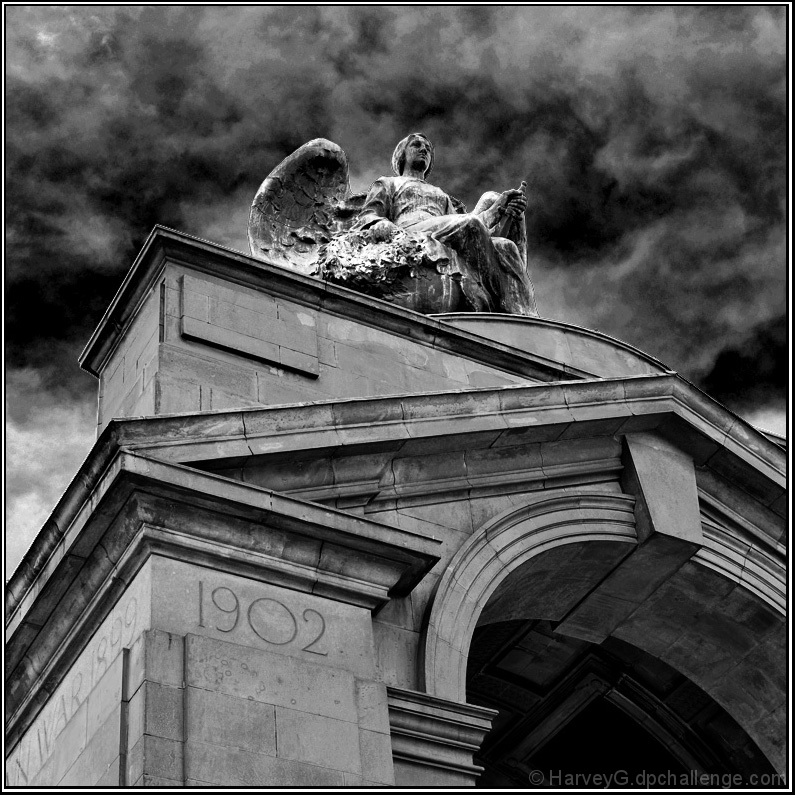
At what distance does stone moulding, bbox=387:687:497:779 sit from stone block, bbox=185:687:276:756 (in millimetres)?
1367

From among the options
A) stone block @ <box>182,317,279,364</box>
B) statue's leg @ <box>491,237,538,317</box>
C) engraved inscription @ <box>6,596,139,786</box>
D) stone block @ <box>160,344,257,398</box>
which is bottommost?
engraved inscription @ <box>6,596,139,786</box>

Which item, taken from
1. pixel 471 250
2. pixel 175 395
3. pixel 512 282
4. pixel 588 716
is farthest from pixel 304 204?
pixel 588 716

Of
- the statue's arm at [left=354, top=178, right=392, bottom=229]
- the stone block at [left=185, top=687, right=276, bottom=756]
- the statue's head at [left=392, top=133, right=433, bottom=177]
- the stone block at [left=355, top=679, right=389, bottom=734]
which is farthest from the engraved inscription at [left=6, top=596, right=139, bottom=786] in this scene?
the statue's head at [left=392, top=133, right=433, bottom=177]

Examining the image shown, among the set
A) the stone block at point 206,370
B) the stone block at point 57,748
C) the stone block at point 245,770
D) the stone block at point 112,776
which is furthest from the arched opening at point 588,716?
the stone block at point 112,776

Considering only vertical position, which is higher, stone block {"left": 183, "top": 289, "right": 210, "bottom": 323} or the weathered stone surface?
stone block {"left": 183, "top": 289, "right": 210, "bottom": 323}

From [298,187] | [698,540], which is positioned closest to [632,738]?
[698,540]

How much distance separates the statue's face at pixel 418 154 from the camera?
22328 millimetres

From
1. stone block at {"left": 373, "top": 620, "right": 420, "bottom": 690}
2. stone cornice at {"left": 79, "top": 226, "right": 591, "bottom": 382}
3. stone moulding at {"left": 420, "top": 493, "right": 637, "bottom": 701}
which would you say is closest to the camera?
stone block at {"left": 373, "top": 620, "right": 420, "bottom": 690}

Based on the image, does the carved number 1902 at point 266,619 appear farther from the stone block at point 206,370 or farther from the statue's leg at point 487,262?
the statue's leg at point 487,262

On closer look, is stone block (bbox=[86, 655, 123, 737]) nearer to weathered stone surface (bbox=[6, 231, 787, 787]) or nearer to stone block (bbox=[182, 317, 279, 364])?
weathered stone surface (bbox=[6, 231, 787, 787])

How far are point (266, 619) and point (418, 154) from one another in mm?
10637

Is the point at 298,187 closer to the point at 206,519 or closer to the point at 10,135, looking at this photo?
the point at 206,519

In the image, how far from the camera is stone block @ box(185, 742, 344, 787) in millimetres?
12078

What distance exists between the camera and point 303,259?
67.4 feet
